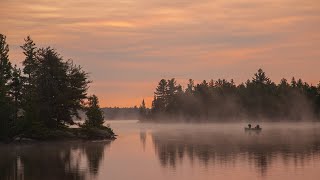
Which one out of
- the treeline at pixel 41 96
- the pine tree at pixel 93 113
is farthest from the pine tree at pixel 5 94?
the pine tree at pixel 93 113

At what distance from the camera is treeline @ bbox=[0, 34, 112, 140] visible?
78812mm

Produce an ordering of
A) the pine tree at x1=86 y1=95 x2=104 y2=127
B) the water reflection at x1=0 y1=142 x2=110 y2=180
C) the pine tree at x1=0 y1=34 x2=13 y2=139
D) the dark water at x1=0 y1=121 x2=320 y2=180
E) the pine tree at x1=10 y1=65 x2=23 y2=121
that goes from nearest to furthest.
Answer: the dark water at x1=0 y1=121 x2=320 y2=180 < the water reflection at x1=0 y1=142 x2=110 y2=180 < the pine tree at x1=0 y1=34 x2=13 y2=139 < the pine tree at x1=10 y1=65 x2=23 y2=121 < the pine tree at x1=86 y1=95 x2=104 y2=127

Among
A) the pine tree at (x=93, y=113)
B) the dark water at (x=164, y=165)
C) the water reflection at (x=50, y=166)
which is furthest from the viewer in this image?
the pine tree at (x=93, y=113)

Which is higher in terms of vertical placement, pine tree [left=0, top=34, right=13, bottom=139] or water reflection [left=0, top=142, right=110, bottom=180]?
pine tree [left=0, top=34, right=13, bottom=139]

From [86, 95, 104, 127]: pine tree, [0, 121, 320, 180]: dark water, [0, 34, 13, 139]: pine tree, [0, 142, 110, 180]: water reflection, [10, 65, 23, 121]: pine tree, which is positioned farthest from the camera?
[86, 95, 104, 127]: pine tree

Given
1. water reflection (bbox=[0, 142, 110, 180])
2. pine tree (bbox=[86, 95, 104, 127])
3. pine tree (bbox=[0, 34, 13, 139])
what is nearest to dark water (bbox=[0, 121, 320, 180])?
water reflection (bbox=[0, 142, 110, 180])

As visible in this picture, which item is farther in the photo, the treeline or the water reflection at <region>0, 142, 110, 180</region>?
the treeline

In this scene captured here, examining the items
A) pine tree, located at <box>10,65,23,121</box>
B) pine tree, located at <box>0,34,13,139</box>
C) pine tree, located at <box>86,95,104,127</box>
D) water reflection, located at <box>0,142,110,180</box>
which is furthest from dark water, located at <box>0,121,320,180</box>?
pine tree, located at <box>86,95,104,127</box>

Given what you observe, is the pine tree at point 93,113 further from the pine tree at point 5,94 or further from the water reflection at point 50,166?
the water reflection at point 50,166

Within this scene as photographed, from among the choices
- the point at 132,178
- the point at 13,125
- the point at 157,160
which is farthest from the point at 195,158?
the point at 13,125

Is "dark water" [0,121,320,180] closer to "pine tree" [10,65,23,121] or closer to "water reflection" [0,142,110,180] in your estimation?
"water reflection" [0,142,110,180]

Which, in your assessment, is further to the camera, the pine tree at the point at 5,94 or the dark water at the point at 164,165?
the pine tree at the point at 5,94

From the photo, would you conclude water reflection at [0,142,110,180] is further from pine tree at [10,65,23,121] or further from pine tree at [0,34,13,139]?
pine tree at [10,65,23,121]

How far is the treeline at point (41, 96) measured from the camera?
7881 cm
